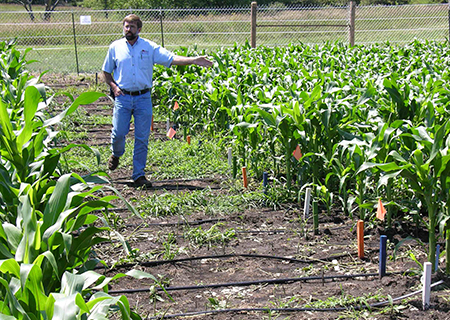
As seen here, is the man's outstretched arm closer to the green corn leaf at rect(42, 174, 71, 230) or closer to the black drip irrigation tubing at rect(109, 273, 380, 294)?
the black drip irrigation tubing at rect(109, 273, 380, 294)

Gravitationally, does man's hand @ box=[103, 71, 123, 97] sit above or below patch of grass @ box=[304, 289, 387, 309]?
above

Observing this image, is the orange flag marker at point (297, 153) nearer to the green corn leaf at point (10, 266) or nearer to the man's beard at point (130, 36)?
the man's beard at point (130, 36)

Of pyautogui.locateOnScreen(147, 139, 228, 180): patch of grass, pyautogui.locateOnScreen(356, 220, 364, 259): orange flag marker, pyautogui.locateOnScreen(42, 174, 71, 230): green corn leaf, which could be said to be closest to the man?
pyautogui.locateOnScreen(147, 139, 228, 180): patch of grass

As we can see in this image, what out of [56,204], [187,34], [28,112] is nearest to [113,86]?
[28,112]

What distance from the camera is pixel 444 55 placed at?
34.9ft

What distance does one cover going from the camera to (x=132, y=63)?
5828 millimetres

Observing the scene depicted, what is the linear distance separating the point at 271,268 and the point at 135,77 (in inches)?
112

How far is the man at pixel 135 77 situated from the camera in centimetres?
583

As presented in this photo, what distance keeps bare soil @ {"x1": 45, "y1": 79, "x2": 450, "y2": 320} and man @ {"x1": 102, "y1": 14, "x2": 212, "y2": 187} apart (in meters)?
1.00

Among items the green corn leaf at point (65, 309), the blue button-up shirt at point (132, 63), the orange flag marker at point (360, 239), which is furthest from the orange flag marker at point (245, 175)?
the green corn leaf at point (65, 309)

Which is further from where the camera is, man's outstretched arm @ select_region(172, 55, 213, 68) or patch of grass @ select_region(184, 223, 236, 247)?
man's outstretched arm @ select_region(172, 55, 213, 68)

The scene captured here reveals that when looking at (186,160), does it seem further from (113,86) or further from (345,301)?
(345,301)

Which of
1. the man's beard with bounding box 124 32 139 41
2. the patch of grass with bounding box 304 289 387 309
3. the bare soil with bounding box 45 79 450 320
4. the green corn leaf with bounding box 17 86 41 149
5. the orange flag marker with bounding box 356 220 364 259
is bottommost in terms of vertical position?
the bare soil with bounding box 45 79 450 320

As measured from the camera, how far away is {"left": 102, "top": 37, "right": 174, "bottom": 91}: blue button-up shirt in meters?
5.83
